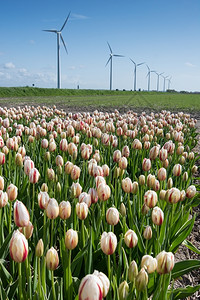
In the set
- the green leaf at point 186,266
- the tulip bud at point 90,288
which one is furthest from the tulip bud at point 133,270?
the green leaf at point 186,266

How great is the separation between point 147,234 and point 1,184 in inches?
43.3

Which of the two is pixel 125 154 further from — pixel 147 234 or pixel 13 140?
pixel 147 234

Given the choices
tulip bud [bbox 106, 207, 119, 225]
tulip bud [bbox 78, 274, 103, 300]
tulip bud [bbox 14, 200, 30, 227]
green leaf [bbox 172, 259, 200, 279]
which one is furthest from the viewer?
green leaf [bbox 172, 259, 200, 279]

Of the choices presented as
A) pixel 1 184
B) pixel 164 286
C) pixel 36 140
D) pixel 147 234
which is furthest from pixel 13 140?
pixel 164 286

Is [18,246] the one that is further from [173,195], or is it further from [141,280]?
[173,195]

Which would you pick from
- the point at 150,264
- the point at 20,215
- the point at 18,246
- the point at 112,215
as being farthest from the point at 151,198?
the point at 18,246

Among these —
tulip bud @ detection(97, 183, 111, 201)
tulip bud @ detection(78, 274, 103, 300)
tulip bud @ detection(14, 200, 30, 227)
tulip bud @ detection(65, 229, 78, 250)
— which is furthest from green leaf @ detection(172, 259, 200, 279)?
tulip bud @ detection(78, 274, 103, 300)

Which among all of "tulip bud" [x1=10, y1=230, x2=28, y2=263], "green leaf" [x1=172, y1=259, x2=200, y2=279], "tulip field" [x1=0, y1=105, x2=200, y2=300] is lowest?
"green leaf" [x1=172, y1=259, x2=200, y2=279]

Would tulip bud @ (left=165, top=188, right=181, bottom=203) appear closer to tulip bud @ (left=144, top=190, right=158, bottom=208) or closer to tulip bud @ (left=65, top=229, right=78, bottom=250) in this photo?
tulip bud @ (left=144, top=190, right=158, bottom=208)

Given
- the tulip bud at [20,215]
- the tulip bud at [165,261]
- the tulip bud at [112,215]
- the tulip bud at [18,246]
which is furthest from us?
the tulip bud at [112,215]

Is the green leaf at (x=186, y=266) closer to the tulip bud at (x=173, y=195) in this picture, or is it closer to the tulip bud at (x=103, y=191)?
the tulip bud at (x=173, y=195)

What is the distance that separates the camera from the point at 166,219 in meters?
2.54

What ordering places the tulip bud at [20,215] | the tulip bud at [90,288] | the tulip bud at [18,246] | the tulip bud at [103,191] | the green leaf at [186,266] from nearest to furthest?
the tulip bud at [90,288] → the tulip bud at [18,246] → the tulip bud at [20,215] → the tulip bud at [103,191] → the green leaf at [186,266]

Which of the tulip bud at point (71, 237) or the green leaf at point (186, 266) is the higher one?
the tulip bud at point (71, 237)
